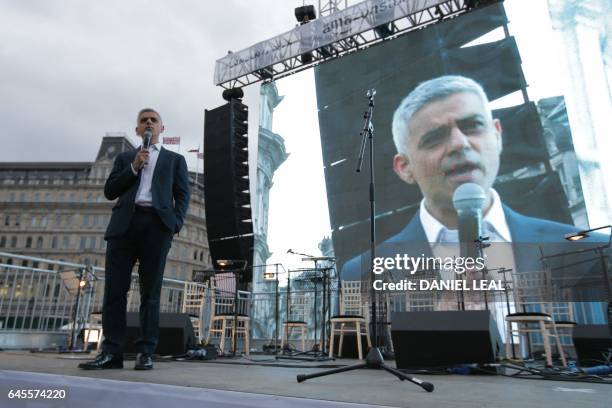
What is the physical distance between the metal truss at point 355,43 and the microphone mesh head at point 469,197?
3.81 m

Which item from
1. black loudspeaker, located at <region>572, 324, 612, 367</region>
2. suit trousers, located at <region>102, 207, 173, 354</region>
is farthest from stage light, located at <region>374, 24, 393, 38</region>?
suit trousers, located at <region>102, 207, 173, 354</region>

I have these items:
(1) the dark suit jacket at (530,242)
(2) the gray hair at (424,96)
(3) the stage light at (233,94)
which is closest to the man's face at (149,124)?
(1) the dark suit jacket at (530,242)

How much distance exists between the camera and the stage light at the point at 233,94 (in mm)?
11688

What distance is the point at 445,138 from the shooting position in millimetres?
7812

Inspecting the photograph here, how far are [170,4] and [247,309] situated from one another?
330 inches

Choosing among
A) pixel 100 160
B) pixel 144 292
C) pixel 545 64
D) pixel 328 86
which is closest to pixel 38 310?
pixel 144 292

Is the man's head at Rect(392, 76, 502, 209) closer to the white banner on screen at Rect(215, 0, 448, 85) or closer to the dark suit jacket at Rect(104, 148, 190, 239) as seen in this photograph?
the white banner on screen at Rect(215, 0, 448, 85)

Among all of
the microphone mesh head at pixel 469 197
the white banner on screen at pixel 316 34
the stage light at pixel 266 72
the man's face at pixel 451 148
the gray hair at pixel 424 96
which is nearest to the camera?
the microphone mesh head at pixel 469 197

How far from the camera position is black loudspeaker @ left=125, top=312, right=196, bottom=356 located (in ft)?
12.4

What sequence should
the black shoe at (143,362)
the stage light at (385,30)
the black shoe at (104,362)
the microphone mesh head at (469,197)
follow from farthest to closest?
the stage light at (385,30) → the microphone mesh head at (469,197) → the black shoe at (143,362) → the black shoe at (104,362)

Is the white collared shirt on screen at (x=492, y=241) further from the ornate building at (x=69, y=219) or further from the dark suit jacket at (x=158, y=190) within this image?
the ornate building at (x=69, y=219)

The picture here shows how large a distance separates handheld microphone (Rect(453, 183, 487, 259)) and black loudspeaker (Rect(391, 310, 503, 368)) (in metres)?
4.70

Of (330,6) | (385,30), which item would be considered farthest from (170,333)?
(330,6)

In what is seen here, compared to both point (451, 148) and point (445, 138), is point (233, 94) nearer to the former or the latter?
point (445, 138)
